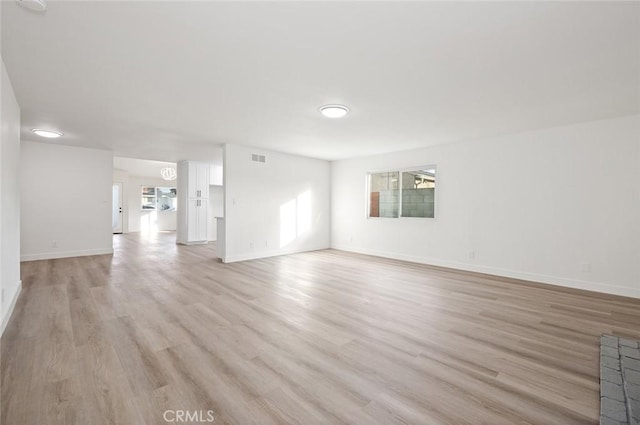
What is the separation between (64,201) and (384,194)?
285 inches

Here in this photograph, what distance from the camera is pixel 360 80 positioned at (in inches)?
110

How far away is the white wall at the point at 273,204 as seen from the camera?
5.95 m

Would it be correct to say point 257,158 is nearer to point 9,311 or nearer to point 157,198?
point 9,311

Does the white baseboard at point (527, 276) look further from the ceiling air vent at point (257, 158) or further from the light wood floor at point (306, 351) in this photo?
the ceiling air vent at point (257, 158)

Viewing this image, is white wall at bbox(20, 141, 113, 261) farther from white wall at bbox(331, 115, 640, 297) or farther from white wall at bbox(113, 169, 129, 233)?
white wall at bbox(331, 115, 640, 297)

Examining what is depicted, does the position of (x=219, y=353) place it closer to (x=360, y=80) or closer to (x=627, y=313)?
(x=360, y=80)

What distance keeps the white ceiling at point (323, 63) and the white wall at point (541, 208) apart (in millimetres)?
487

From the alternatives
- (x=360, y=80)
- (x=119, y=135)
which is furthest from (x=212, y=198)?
(x=360, y=80)

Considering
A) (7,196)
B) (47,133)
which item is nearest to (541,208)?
(7,196)

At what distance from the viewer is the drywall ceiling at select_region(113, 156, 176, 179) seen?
901 cm

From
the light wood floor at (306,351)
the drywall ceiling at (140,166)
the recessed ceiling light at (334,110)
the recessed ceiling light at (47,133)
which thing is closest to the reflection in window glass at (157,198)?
the drywall ceiling at (140,166)

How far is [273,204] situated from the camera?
21.9 ft

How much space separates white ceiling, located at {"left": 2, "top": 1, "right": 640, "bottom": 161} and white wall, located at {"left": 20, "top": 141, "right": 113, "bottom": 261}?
87.2 inches

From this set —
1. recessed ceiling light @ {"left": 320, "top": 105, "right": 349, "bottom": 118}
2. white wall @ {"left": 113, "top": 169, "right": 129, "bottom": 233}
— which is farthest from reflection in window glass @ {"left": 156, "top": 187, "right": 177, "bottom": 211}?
recessed ceiling light @ {"left": 320, "top": 105, "right": 349, "bottom": 118}
